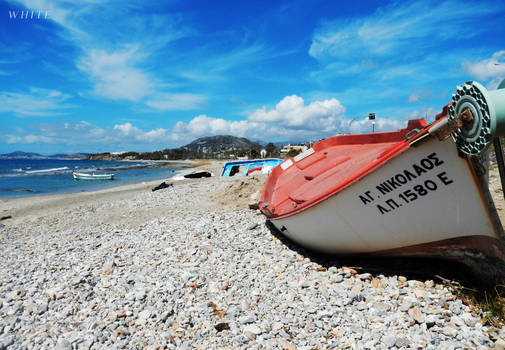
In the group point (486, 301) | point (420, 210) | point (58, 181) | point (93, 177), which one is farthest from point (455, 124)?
point (58, 181)

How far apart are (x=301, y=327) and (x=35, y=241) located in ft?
28.2

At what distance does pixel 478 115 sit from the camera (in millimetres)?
2898

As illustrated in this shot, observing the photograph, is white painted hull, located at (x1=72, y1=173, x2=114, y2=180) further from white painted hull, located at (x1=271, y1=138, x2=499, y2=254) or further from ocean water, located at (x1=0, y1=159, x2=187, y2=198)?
white painted hull, located at (x1=271, y1=138, x2=499, y2=254)

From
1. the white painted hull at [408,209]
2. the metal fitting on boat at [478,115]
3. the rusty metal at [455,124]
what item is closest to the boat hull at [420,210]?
the white painted hull at [408,209]

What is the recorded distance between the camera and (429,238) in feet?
13.1

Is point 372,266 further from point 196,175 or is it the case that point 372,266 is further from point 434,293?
point 196,175

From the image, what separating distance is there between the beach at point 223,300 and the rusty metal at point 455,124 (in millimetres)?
2108

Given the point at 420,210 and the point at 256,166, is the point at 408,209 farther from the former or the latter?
the point at 256,166

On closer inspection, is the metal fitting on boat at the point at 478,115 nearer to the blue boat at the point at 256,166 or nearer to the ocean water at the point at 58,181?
the blue boat at the point at 256,166

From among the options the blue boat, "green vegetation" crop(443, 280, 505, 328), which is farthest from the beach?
the blue boat

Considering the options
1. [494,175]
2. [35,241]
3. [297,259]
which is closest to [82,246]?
[35,241]

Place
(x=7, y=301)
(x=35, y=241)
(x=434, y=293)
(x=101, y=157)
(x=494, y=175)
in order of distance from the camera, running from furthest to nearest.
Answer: (x=101, y=157)
(x=494, y=175)
(x=35, y=241)
(x=7, y=301)
(x=434, y=293)

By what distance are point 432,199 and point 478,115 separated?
3.96 ft

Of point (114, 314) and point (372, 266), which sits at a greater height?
point (372, 266)
